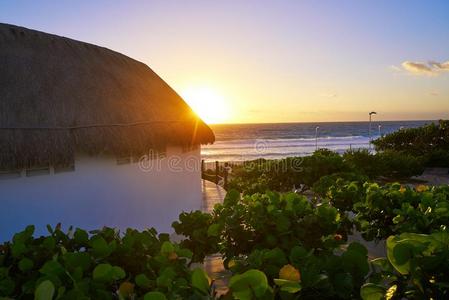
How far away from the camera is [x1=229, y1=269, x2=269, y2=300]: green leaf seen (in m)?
1.56

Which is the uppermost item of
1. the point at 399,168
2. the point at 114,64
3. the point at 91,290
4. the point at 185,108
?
the point at 114,64

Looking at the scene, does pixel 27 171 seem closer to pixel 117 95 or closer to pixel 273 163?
pixel 117 95

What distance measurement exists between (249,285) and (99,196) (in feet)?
16.1

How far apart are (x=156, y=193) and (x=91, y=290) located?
562 cm

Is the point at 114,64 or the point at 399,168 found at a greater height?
the point at 114,64

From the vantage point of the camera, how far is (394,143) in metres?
20.8

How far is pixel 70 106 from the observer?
19.1 ft

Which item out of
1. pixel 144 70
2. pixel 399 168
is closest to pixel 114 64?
pixel 144 70

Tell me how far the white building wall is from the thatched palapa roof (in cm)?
36

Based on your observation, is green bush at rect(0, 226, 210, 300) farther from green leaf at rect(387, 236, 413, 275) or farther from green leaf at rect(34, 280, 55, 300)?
green leaf at rect(387, 236, 413, 275)

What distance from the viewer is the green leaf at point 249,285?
1.56m

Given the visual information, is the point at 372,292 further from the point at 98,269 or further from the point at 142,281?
the point at 98,269

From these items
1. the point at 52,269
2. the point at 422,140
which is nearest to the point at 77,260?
the point at 52,269

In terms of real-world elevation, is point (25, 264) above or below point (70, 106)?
below
